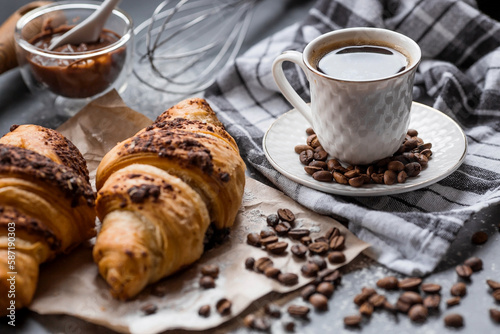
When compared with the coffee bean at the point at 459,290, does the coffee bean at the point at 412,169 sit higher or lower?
higher

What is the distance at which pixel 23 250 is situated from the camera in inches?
48.9

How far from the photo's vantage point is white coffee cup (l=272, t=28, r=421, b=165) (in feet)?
4.83

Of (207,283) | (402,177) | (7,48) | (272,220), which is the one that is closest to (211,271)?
(207,283)

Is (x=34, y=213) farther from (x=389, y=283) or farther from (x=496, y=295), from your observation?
(x=496, y=295)

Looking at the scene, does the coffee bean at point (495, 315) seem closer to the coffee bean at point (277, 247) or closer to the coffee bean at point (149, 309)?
the coffee bean at point (277, 247)

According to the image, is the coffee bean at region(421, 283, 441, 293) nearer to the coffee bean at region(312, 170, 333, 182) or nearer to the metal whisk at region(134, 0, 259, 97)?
the coffee bean at region(312, 170, 333, 182)

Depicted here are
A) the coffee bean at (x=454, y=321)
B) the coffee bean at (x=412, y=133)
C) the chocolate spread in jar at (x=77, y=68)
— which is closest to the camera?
the coffee bean at (x=454, y=321)

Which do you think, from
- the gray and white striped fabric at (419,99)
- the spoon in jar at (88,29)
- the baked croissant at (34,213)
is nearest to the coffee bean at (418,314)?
the gray and white striped fabric at (419,99)

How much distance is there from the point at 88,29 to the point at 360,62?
3.05ft

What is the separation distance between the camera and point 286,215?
1.50m

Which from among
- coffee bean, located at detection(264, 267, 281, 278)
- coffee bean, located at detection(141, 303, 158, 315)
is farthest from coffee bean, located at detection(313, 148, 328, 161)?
coffee bean, located at detection(141, 303, 158, 315)

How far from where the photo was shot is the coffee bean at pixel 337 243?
138 centimetres

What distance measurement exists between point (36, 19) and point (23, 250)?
105cm

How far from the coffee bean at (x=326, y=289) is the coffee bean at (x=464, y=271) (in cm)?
29
